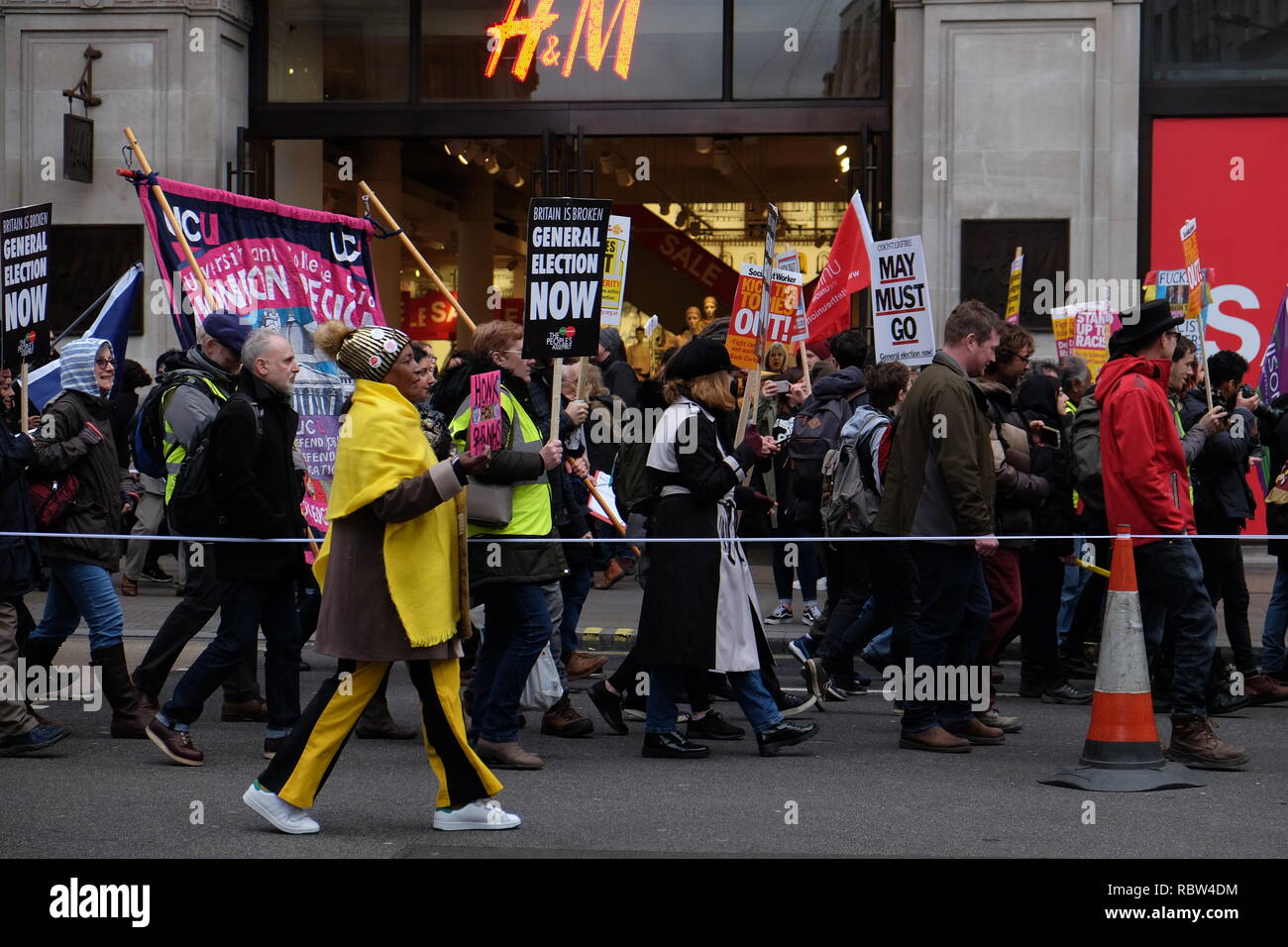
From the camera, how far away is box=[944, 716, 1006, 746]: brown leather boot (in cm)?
786

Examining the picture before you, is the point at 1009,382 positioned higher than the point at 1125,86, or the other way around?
the point at 1125,86

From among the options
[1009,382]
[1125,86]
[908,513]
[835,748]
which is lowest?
[835,748]

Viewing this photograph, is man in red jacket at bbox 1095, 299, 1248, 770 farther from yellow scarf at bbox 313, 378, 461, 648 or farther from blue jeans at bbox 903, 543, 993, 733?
yellow scarf at bbox 313, 378, 461, 648

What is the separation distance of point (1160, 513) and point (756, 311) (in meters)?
3.02

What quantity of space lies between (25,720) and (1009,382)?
16.5ft

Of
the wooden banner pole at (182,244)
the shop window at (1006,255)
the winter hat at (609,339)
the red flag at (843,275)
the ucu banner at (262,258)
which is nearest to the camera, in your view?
the wooden banner pole at (182,244)

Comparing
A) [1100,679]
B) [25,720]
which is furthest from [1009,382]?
[25,720]

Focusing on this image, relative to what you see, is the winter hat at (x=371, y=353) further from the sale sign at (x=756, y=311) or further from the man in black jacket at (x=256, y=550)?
the sale sign at (x=756, y=311)

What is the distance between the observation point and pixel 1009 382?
865 centimetres

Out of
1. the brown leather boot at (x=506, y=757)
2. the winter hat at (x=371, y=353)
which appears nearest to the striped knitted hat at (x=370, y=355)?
the winter hat at (x=371, y=353)

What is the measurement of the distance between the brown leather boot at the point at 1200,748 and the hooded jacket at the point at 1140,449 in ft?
2.62

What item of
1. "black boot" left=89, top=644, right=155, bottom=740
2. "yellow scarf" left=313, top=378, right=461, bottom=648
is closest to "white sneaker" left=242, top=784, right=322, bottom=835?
"yellow scarf" left=313, top=378, right=461, bottom=648

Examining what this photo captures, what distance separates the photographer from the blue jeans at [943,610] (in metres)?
7.52

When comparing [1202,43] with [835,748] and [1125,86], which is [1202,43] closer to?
[1125,86]
